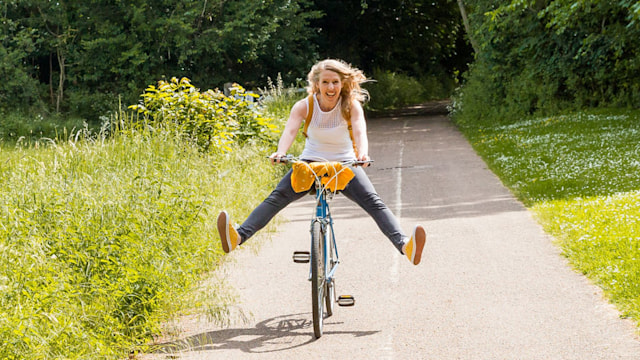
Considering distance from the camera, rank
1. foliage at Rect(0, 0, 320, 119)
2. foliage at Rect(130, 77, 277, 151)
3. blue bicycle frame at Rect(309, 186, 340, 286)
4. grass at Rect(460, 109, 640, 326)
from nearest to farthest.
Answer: blue bicycle frame at Rect(309, 186, 340, 286)
grass at Rect(460, 109, 640, 326)
foliage at Rect(130, 77, 277, 151)
foliage at Rect(0, 0, 320, 119)

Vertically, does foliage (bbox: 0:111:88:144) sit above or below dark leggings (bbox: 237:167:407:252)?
below

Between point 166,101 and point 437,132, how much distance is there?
14409 millimetres

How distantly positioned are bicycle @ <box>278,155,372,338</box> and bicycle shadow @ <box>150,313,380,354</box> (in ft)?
0.60

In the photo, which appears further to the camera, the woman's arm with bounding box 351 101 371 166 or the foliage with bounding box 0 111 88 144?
the foliage with bounding box 0 111 88 144

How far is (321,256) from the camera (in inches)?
243

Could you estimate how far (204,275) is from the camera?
8.17 metres

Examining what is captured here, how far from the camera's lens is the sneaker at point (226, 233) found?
243 inches

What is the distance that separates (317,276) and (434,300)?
157 centimetres

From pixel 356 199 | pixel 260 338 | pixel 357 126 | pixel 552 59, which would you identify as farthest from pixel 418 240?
pixel 552 59

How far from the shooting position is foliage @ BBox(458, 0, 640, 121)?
2473 cm

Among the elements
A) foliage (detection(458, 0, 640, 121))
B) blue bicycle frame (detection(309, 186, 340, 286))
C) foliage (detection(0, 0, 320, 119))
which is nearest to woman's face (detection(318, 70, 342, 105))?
blue bicycle frame (detection(309, 186, 340, 286))

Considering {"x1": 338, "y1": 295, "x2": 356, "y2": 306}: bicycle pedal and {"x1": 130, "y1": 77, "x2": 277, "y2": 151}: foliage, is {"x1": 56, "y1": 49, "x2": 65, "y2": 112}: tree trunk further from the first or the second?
{"x1": 338, "y1": 295, "x2": 356, "y2": 306}: bicycle pedal

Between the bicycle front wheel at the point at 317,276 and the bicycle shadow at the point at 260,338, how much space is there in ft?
0.61

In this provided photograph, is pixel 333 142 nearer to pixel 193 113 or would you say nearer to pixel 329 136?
pixel 329 136
